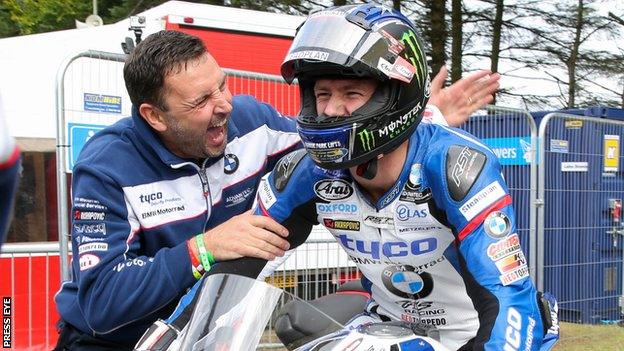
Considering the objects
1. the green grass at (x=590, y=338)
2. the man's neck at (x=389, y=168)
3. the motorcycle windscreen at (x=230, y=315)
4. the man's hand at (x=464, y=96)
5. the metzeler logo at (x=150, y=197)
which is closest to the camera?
the motorcycle windscreen at (x=230, y=315)

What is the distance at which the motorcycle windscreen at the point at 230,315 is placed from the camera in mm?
2131

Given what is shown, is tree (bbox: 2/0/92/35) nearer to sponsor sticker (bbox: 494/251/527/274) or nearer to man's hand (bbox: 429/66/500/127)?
man's hand (bbox: 429/66/500/127)

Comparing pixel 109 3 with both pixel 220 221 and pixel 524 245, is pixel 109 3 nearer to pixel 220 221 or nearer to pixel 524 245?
pixel 524 245

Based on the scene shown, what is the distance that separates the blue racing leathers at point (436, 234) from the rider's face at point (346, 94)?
0.24 meters

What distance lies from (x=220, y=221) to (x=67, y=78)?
2751 millimetres

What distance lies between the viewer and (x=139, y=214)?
314cm

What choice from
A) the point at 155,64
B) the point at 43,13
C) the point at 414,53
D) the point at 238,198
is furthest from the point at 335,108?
the point at 43,13

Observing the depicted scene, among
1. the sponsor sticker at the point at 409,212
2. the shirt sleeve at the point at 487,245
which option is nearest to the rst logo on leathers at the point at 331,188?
the sponsor sticker at the point at 409,212

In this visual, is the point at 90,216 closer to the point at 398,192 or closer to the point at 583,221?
the point at 398,192

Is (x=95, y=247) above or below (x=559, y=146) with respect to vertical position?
below

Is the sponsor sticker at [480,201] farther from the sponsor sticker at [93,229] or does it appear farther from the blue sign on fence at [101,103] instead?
the blue sign on fence at [101,103]

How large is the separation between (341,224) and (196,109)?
834 millimetres

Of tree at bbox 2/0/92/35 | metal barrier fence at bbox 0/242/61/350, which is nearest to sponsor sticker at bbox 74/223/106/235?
metal barrier fence at bbox 0/242/61/350

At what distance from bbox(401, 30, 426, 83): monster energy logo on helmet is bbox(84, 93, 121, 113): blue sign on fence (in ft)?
11.7
